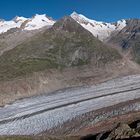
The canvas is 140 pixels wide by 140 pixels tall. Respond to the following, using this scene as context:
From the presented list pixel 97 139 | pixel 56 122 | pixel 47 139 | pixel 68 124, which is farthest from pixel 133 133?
pixel 56 122

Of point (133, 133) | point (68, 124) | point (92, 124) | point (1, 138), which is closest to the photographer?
point (133, 133)

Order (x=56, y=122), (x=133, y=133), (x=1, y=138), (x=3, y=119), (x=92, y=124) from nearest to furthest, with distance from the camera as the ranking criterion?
(x=133, y=133) → (x=1, y=138) → (x=92, y=124) → (x=56, y=122) → (x=3, y=119)

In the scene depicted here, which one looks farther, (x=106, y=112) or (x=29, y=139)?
(x=106, y=112)

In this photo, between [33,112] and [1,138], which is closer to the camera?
[1,138]

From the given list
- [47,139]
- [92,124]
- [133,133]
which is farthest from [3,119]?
[133,133]

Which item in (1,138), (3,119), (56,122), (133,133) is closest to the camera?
(133,133)

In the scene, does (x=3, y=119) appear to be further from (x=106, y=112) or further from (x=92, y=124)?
(x=92, y=124)

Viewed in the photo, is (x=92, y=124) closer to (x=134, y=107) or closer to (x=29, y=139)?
(x=134, y=107)

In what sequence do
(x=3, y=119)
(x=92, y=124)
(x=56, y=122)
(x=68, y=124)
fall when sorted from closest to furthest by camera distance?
(x=92, y=124), (x=68, y=124), (x=56, y=122), (x=3, y=119)

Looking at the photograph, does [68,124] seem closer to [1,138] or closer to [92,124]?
[92,124]
